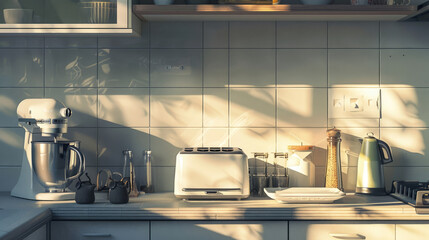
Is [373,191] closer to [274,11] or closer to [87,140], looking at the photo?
[274,11]

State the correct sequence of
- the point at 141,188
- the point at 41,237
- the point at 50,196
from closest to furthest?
the point at 41,237 → the point at 50,196 → the point at 141,188

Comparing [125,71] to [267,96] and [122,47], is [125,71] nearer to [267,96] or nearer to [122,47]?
[122,47]

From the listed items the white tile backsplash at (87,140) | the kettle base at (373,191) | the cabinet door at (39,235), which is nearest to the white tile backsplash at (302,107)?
the kettle base at (373,191)

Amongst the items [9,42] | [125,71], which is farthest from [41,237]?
[9,42]

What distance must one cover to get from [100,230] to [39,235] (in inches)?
9.3

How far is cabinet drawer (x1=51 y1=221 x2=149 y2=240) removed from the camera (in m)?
2.07

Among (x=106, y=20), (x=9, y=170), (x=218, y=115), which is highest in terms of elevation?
(x=106, y=20)

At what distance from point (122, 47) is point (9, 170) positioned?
2.75 ft

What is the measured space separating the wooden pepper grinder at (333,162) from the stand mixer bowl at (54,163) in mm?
1130

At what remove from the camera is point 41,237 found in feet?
6.53

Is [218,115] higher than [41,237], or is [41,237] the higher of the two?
[218,115]

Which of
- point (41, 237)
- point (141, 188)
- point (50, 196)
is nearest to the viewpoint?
point (41, 237)

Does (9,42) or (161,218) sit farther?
(9,42)

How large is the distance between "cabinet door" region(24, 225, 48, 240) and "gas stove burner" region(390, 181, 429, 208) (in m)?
1.48
